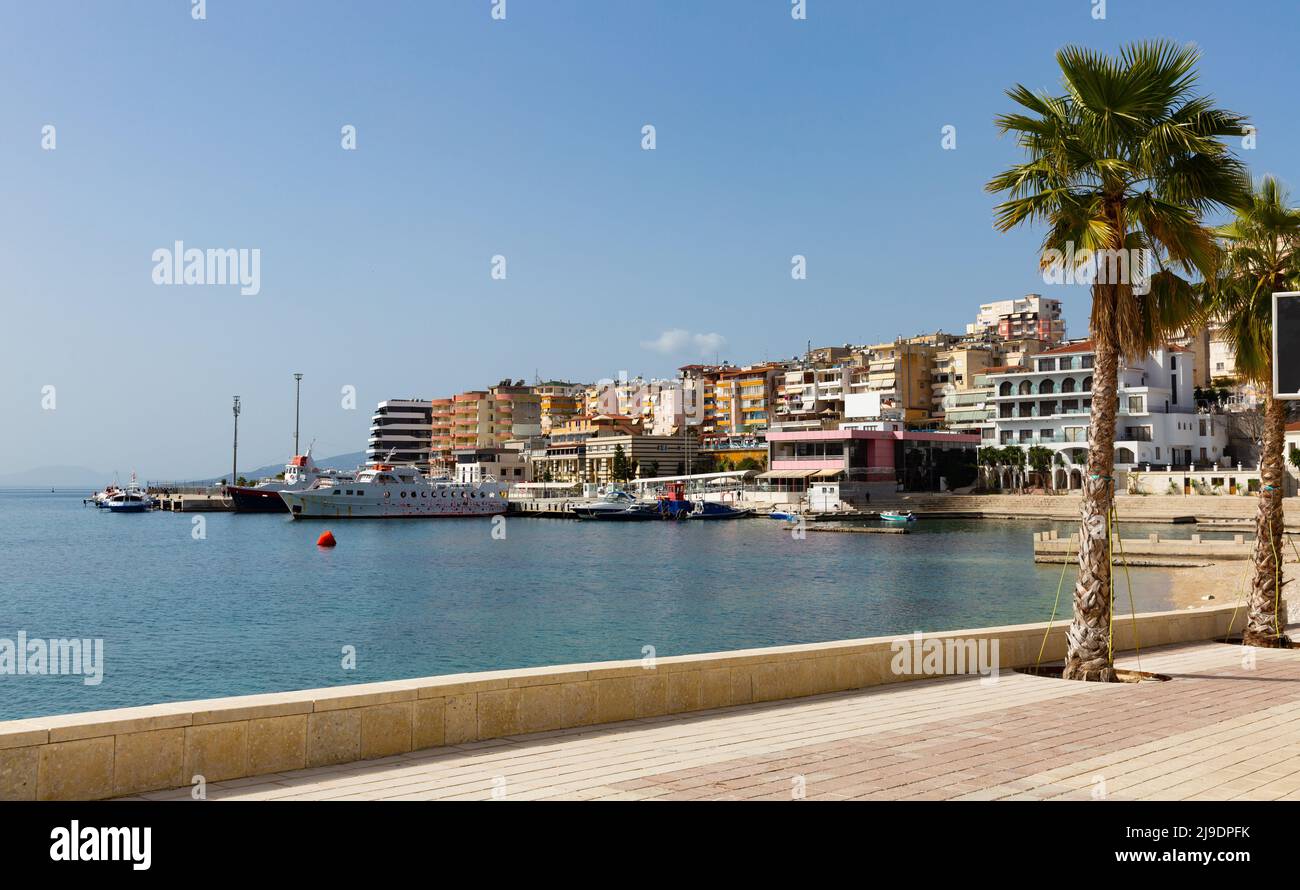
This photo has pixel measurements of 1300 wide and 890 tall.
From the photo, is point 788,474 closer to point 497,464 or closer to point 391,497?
point 391,497

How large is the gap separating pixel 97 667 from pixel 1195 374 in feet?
404

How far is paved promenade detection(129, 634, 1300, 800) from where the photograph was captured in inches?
279

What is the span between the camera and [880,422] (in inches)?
4801

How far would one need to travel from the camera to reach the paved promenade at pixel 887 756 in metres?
7.07

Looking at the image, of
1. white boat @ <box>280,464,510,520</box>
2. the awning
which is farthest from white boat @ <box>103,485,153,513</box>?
the awning

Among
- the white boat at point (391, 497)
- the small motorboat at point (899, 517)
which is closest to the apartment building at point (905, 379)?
the small motorboat at point (899, 517)

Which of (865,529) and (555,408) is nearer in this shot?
(865,529)

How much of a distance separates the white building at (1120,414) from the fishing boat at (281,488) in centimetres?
7406

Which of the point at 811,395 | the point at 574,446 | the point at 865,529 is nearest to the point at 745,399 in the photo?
the point at 811,395

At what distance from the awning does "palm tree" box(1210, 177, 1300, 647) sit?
100420mm

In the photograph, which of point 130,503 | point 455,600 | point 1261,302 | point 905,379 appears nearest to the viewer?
point 1261,302

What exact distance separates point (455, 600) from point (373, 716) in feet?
129

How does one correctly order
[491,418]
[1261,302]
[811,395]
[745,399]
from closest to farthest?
[1261,302] → [811,395] → [745,399] → [491,418]

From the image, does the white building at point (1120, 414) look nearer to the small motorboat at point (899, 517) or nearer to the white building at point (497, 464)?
the small motorboat at point (899, 517)
